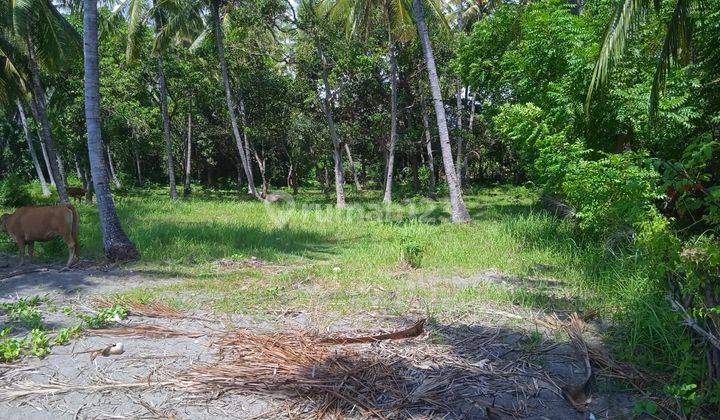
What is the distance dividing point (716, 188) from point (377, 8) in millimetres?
15605

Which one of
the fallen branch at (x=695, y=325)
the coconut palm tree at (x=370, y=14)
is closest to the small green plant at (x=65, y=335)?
the fallen branch at (x=695, y=325)

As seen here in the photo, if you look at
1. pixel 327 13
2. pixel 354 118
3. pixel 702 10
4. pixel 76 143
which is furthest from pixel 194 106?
pixel 702 10

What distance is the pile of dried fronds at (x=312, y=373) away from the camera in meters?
3.37

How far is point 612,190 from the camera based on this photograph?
227 inches

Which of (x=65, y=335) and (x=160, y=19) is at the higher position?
(x=160, y=19)

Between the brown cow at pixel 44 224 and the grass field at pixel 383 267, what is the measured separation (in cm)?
Answer: 86

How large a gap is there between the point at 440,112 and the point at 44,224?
9.40 metres

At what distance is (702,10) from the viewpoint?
7715 mm

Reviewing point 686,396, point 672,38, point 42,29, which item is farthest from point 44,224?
point 672,38

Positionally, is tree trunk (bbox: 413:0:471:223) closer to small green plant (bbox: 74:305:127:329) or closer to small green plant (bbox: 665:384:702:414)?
small green plant (bbox: 74:305:127:329)

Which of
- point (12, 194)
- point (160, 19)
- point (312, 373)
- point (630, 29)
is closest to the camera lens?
point (312, 373)

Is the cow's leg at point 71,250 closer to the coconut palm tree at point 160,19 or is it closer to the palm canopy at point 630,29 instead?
the palm canopy at point 630,29

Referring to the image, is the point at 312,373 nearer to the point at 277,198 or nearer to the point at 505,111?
the point at 505,111

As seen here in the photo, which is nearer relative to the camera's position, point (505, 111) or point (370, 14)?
point (505, 111)
